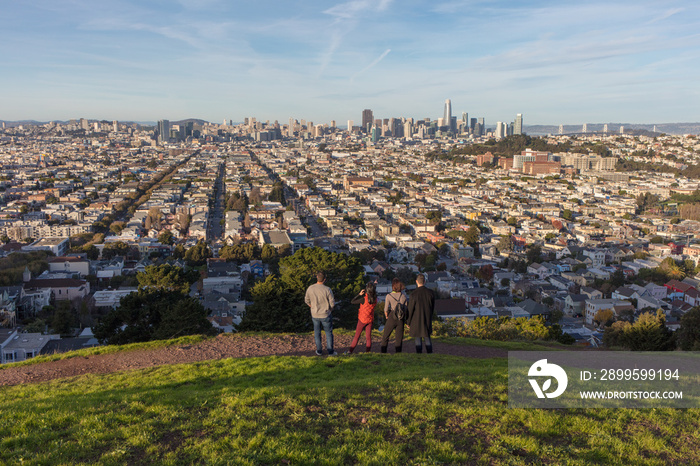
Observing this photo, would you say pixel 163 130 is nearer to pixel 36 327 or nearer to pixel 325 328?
pixel 36 327

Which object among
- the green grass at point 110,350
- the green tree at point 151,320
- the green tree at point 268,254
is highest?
the green grass at point 110,350

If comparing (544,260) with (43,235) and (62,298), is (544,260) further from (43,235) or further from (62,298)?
(43,235)

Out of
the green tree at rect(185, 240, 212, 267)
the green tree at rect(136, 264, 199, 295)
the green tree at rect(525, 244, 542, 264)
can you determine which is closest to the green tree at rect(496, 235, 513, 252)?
the green tree at rect(525, 244, 542, 264)

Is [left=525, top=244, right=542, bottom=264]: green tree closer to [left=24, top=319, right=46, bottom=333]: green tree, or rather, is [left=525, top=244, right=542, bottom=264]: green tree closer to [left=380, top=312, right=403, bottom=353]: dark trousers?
[left=24, top=319, right=46, bottom=333]: green tree

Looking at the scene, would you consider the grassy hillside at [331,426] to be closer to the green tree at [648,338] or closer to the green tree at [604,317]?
the green tree at [648,338]

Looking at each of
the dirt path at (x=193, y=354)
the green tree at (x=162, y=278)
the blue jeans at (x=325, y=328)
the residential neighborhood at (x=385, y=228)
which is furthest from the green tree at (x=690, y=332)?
the green tree at (x=162, y=278)

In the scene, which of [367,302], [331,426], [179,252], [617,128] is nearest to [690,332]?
[367,302]

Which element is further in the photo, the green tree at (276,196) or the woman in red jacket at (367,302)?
the green tree at (276,196)
